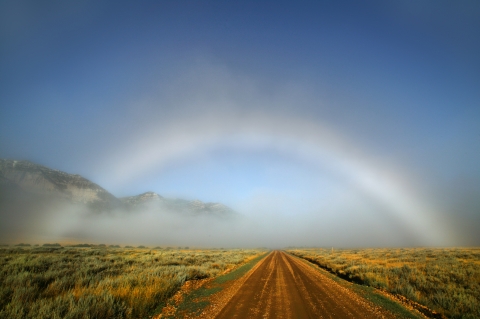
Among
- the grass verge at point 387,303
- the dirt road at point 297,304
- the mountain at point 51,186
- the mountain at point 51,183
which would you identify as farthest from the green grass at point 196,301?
the mountain at point 51,183

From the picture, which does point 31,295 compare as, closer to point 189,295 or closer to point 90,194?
point 189,295

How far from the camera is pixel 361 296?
36.1 ft

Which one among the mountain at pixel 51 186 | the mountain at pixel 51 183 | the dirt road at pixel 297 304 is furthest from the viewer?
the mountain at pixel 51 183

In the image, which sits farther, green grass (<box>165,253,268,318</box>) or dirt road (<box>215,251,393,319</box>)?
green grass (<box>165,253,268,318</box>)

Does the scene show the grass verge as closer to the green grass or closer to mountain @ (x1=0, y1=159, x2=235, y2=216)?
the green grass

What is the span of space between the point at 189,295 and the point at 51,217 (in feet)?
431

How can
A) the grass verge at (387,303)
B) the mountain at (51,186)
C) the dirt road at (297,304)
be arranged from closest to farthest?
the dirt road at (297,304) → the grass verge at (387,303) → the mountain at (51,186)

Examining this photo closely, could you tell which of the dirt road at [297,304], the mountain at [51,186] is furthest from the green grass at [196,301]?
the mountain at [51,186]

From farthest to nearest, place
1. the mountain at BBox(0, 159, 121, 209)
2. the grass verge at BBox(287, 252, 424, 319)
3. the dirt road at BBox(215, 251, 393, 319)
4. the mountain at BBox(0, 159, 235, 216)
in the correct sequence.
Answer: the mountain at BBox(0, 159, 121, 209), the mountain at BBox(0, 159, 235, 216), the grass verge at BBox(287, 252, 424, 319), the dirt road at BBox(215, 251, 393, 319)

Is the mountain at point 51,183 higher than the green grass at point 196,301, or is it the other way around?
the mountain at point 51,183

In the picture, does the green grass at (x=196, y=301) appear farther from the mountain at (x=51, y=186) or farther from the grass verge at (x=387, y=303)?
the mountain at (x=51, y=186)

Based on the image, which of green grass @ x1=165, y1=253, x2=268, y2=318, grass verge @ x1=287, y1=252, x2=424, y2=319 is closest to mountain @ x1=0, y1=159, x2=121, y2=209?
green grass @ x1=165, y1=253, x2=268, y2=318

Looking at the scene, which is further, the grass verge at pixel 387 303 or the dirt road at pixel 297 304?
the grass verge at pixel 387 303

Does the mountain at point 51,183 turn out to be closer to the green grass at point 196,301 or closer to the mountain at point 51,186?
the mountain at point 51,186
